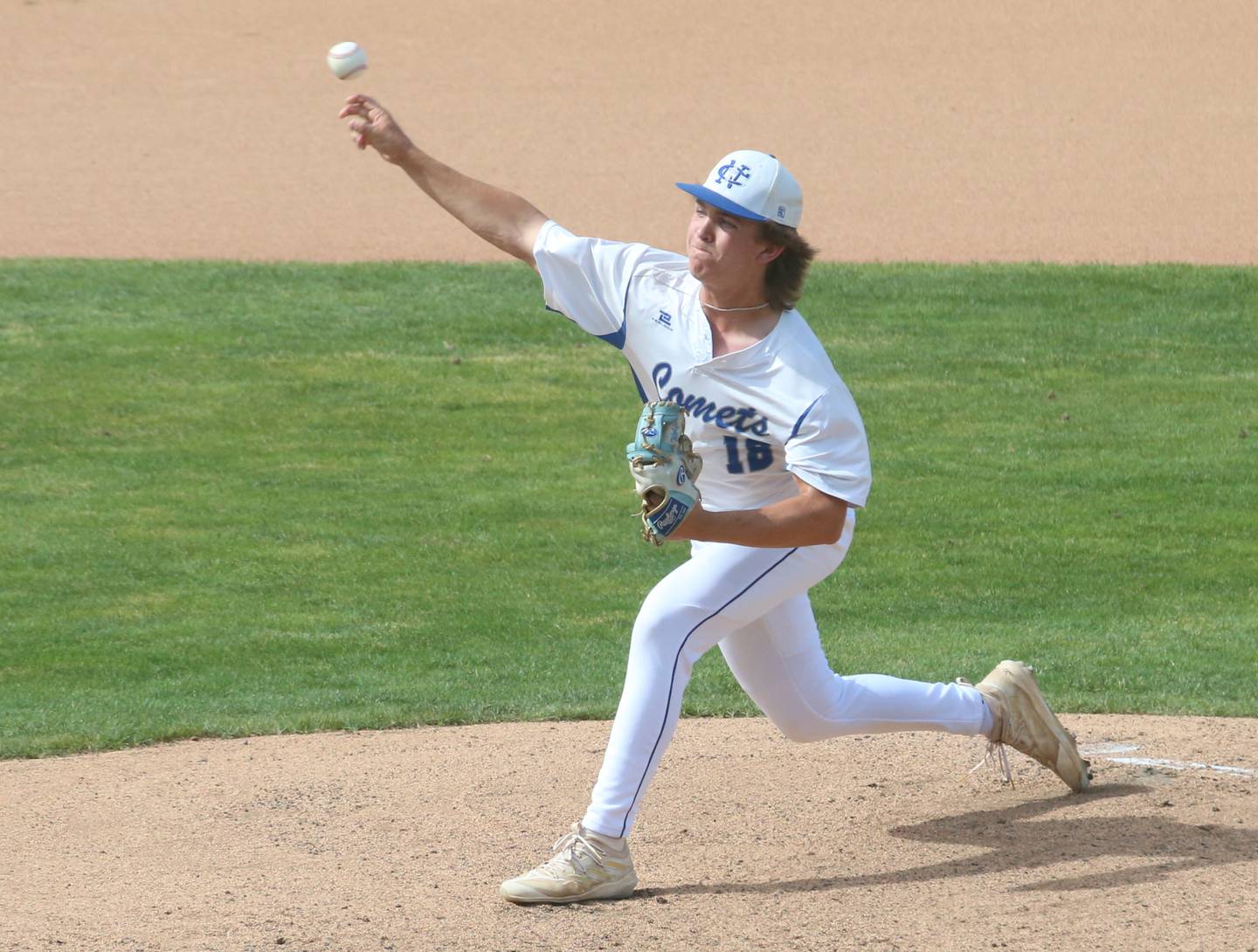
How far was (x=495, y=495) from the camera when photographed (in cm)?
942

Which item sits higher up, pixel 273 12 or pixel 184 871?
pixel 273 12

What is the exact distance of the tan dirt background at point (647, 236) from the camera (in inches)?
168

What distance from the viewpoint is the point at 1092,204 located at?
1609 cm

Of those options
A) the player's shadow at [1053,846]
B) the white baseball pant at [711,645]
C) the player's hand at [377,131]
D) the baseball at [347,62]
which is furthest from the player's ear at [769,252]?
the player's shadow at [1053,846]

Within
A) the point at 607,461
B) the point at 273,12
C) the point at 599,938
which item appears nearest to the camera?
the point at 599,938

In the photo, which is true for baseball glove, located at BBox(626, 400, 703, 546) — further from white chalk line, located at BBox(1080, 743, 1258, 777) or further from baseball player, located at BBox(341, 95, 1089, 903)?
white chalk line, located at BBox(1080, 743, 1258, 777)

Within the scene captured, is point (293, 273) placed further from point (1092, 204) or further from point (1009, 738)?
point (1009, 738)

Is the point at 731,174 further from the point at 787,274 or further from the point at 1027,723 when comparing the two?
the point at 1027,723

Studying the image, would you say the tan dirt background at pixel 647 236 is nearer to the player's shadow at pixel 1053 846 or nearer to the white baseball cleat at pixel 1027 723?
the player's shadow at pixel 1053 846

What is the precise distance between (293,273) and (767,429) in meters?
10.3

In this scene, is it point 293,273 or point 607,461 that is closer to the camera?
point 607,461

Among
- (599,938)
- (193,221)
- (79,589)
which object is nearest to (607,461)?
(79,589)

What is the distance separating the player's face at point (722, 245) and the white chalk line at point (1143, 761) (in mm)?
2157

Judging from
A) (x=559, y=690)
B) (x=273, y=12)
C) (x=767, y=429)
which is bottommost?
(x=559, y=690)
